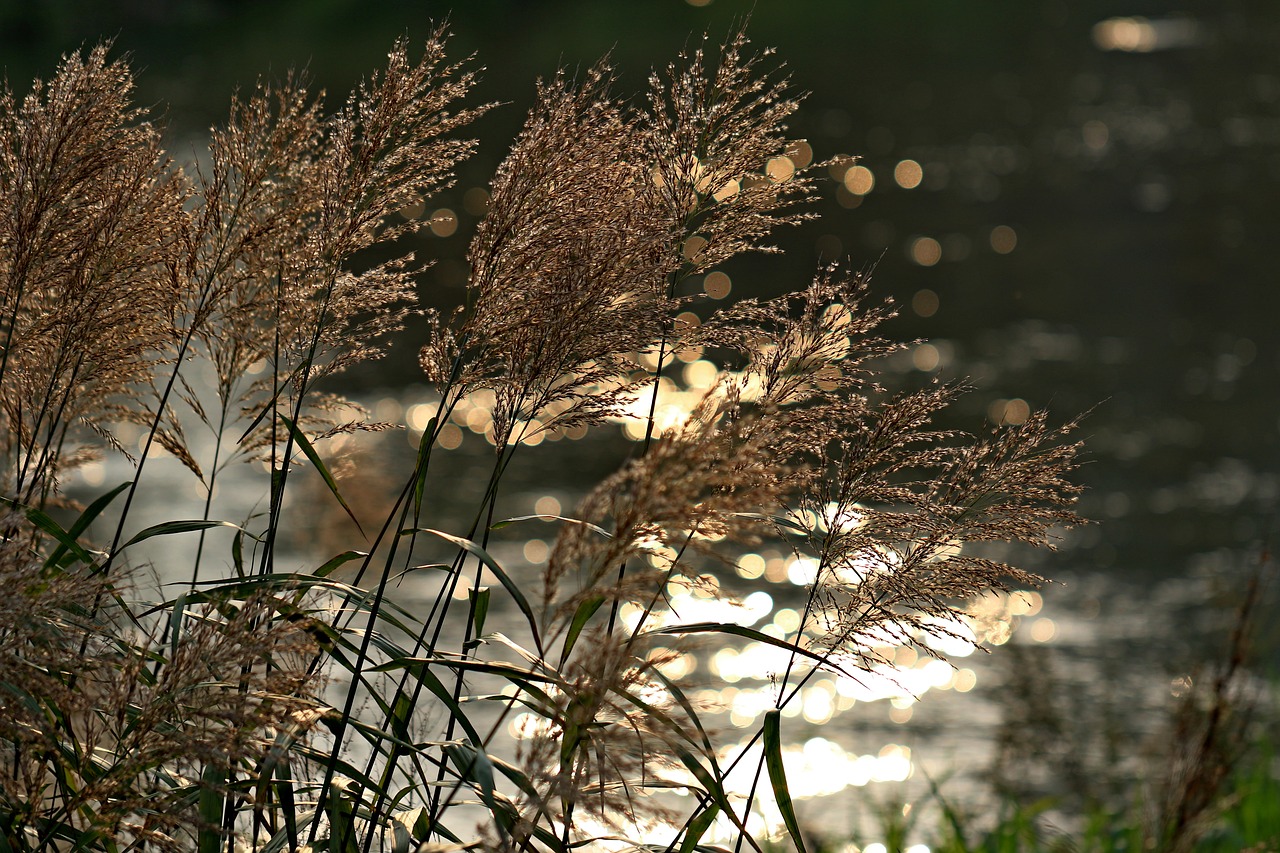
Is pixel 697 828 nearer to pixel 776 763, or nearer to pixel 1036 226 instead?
pixel 776 763

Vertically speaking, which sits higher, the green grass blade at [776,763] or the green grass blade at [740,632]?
the green grass blade at [740,632]

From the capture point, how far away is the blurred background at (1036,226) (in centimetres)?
652

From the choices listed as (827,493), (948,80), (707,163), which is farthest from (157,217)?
A: (948,80)

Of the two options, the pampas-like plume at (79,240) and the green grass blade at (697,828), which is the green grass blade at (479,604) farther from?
the pampas-like plume at (79,240)

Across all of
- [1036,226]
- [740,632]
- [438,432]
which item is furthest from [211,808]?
[1036,226]

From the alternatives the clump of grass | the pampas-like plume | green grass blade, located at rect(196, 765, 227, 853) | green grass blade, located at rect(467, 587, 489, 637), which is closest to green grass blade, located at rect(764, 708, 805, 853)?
the clump of grass

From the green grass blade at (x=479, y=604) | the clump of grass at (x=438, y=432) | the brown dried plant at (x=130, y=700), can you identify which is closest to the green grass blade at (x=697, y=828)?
the clump of grass at (x=438, y=432)

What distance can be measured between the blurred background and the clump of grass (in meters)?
0.20

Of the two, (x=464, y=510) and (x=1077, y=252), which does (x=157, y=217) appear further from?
(x=1077, y=252)

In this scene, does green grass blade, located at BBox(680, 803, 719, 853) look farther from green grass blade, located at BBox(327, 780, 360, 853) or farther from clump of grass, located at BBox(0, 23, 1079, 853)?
green grass blade, located at BBox(327, 780, 360, 853)

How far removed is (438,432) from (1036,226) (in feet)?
45.6

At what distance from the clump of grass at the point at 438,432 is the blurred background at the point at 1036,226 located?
20 cm

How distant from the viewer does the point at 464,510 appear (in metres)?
8.36

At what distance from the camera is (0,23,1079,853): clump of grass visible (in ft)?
4.96
